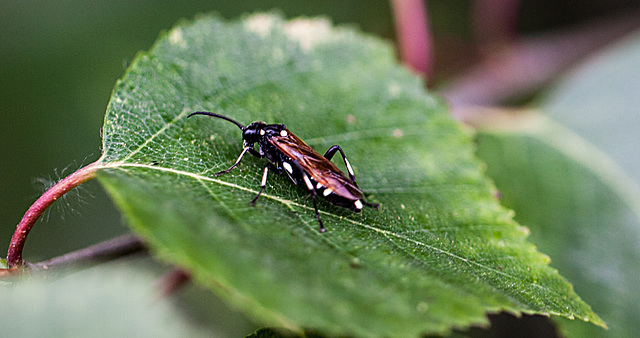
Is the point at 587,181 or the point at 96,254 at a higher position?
the point at 587,181

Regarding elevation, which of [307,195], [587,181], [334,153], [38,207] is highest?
[587,181]

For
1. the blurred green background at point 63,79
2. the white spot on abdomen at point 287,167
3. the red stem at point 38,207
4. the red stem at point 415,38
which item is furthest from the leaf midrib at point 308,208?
the blurred green background at point 63,79

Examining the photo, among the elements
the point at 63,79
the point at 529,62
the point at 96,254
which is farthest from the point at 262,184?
the point at 529,62

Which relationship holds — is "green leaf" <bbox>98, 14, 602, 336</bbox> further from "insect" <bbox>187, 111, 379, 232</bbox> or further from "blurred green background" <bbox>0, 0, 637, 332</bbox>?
"blurred green background" <bbox>0, 0, 637, 332</bbox>

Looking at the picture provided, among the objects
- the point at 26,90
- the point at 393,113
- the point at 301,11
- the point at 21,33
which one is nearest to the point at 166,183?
the point at 393,113

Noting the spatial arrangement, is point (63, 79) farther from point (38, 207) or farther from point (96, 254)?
point (38, 207)

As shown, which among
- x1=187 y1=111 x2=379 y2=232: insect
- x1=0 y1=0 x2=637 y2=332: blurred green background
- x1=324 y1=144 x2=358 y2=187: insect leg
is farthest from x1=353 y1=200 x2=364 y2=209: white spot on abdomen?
x1=0 y1=0 x2=637 y2=332: blurred green background
